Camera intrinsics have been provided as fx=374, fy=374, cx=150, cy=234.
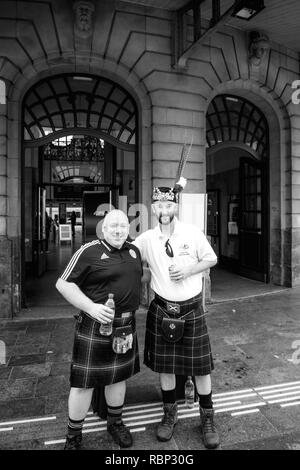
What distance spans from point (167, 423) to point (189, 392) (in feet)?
1.72

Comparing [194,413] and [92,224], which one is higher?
[92,224]

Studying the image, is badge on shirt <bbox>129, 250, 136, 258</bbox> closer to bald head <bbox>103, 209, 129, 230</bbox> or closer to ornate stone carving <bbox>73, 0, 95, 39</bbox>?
bald head <bbox>103, 209, 129, 230</bbox>

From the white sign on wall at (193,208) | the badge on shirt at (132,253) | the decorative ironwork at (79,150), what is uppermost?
the decorative ironwork at (79,150)

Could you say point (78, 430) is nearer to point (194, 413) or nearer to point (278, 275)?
point (194, 413)

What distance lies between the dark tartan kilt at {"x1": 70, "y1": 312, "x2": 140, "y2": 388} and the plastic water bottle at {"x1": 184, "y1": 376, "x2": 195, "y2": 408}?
96cm

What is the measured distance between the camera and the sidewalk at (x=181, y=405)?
3033 millimetres

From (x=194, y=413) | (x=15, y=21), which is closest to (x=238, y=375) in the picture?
(x=194, y=413)

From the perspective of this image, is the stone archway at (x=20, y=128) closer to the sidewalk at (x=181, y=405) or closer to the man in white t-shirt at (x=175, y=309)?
the sidewalk at (x=181, y=405)

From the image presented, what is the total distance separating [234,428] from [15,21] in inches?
291

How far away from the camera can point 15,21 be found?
6855mm

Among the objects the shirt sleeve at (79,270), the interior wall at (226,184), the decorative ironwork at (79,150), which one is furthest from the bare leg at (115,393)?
the decorative ironwork at (79,150)

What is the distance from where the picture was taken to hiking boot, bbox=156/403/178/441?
299cm

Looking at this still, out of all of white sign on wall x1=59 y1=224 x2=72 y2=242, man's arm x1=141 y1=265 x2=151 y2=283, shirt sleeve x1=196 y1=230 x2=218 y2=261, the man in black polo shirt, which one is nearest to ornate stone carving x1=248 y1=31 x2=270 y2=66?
shirt sleeve x1=196 y1=230 x2=218 y2=261

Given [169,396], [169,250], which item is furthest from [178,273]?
[169,396]
